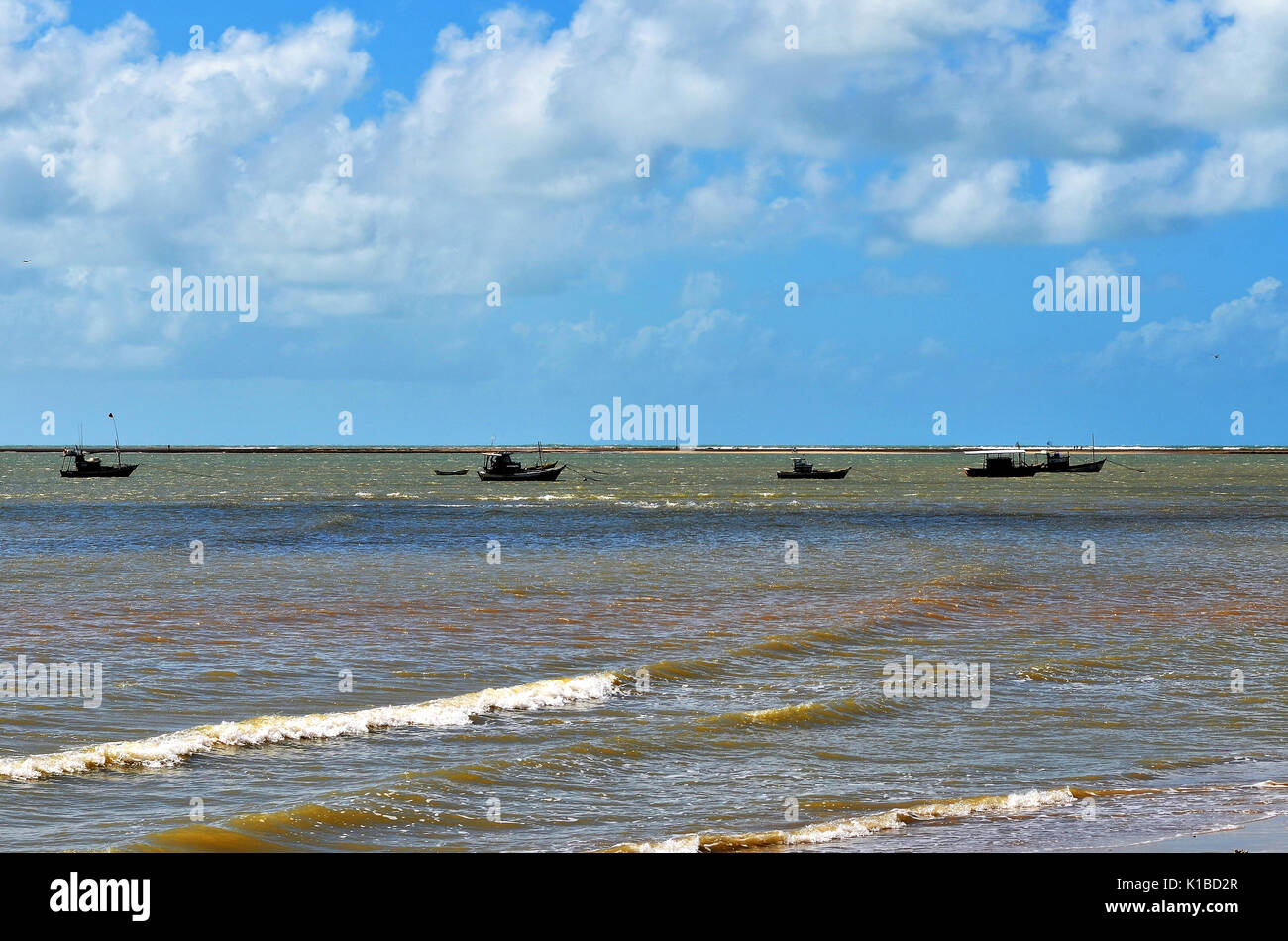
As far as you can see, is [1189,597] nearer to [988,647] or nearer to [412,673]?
[988,647]

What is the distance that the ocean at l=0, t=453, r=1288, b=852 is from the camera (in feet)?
35.2

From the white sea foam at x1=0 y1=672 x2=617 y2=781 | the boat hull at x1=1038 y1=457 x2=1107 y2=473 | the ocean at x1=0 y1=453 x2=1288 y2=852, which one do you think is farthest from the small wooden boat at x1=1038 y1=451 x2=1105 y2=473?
the white sea foam at x1=0 y1=672 x2=617 y2=781

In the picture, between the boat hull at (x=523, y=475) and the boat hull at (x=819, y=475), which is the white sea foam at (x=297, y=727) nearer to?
the boat hull at (x=523, y=475)

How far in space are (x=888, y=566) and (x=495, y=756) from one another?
2514cm

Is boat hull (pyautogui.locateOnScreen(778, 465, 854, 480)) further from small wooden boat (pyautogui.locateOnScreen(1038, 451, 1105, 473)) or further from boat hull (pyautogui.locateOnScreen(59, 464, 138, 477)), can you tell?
boat hull (pyautogui.locateOnScreen(59, 464, 138, 477))

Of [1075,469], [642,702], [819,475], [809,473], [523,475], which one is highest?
[1075,469]

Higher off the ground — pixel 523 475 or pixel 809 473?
pixel 809 473

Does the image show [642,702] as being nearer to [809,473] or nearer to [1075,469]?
[809,473]

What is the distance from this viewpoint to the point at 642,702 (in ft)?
52.4

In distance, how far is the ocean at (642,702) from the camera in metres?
10.7

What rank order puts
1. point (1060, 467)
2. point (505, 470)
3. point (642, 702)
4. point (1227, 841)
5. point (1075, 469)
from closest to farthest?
point (1227, 841) → point (642, 702) → point (505, 470) → point (1060, 467) → point (1075, 469)

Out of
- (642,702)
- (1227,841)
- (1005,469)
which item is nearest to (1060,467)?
(1005,469)

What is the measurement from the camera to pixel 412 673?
18.0 m
